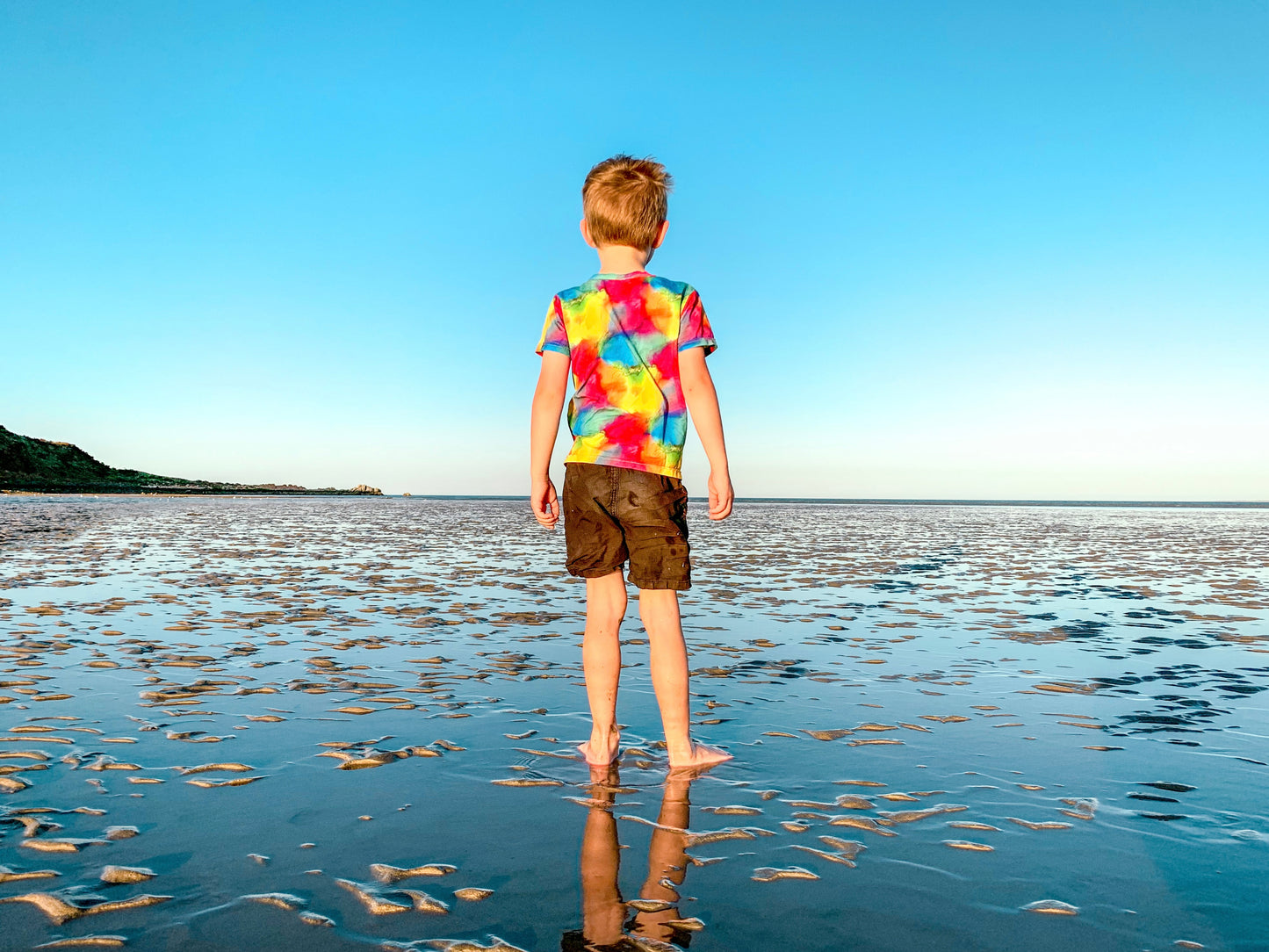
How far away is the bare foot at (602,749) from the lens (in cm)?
358

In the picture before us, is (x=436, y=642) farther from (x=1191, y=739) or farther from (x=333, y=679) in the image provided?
(x=1191, y=739)

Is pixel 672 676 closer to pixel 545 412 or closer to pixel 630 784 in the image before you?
pixel 630 784

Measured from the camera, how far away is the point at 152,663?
17.8 feet

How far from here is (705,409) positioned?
368cm

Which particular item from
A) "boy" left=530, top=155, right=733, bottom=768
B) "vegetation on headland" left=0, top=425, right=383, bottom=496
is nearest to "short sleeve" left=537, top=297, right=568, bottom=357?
"boy" left=530, top=155, right=733, bottom=768

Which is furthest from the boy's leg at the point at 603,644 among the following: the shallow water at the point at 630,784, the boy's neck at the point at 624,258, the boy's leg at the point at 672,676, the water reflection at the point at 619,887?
the boy's neck at the point at 624,258

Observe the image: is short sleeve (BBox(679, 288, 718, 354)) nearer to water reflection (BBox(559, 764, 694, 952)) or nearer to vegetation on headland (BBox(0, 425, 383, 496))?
water reflection (BBox(559, 764, 694, 952))

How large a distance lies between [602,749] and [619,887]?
1.27 m

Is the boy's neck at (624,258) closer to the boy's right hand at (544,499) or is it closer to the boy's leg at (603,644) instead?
the boy's right hand at (544,499)

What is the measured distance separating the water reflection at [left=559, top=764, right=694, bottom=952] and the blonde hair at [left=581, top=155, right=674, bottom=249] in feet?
7.93

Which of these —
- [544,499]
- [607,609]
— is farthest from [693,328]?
[607,609]

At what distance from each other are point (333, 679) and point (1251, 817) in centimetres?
459

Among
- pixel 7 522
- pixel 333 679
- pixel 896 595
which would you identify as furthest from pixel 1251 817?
pixel 7 522

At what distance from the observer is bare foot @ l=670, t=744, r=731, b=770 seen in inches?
139
